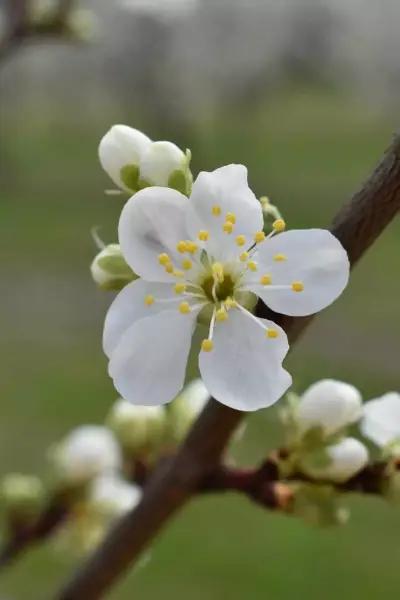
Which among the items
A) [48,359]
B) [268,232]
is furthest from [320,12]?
[268,232]

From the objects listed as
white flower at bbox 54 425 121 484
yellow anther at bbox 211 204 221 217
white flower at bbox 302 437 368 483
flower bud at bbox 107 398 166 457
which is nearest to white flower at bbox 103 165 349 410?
yellow anther at bbox 211 204 221 217

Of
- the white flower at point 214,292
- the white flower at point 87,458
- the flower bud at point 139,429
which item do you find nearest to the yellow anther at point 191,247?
the white flower at point 214,292

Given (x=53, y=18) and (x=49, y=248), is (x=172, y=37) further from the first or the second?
(x=53, y=18)

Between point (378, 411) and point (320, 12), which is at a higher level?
point (378, 411)

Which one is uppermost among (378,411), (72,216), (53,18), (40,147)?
(378,411)

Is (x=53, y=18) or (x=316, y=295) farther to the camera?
(x=53, y=18)

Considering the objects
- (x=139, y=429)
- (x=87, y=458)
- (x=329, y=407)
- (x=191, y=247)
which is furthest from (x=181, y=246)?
(x=87, y=458)
